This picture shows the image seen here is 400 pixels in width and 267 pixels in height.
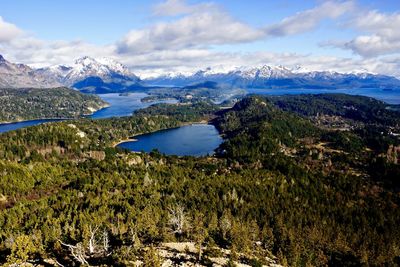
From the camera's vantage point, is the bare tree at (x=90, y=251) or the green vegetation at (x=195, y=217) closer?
the bare tree at (x=90, y=251)

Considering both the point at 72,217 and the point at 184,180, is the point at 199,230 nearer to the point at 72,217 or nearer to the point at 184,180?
the point at 72,217

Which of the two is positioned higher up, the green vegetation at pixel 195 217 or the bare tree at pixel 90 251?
the bare tree at pixel 90 251

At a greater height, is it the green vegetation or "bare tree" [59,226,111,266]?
"bare tree" [59,226,111,266]

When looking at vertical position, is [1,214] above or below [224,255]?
below

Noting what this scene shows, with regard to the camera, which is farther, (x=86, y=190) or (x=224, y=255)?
(x=86, y=190)

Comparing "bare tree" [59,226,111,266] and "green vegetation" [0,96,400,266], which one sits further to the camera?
"green vegetation" [0,96,400,266]

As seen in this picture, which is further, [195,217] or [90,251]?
[195,217]

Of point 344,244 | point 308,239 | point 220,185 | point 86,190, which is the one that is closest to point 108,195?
point 86,190

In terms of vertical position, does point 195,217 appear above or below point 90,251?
below

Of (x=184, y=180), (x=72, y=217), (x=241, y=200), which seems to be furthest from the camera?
(x=184, y=180)

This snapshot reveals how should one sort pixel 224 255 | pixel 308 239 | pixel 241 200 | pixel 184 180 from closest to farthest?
pixel 224 255, pixel 308 239, pixel 241 200, pixel 184 180
